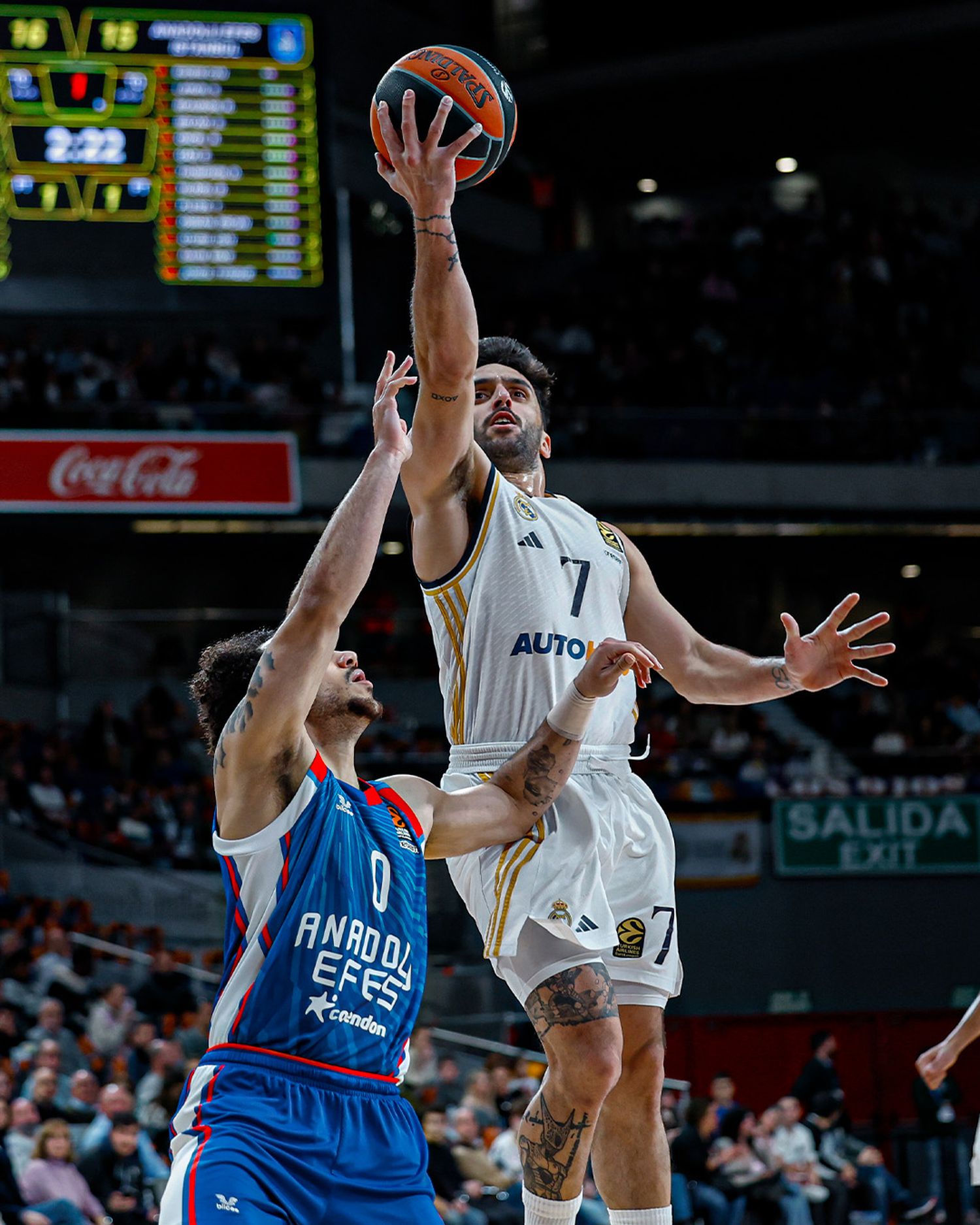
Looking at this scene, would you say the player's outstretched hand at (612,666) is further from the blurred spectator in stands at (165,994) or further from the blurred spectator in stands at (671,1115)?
the blurred spectator in stands at (165,994)

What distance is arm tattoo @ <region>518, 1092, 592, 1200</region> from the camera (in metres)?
4.63

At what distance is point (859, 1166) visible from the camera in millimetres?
15078

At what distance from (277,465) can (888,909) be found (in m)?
9.48

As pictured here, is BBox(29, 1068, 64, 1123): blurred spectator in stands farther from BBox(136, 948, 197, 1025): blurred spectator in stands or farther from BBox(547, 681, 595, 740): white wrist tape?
BBox(547, 681, 595, 740): white wrist tape

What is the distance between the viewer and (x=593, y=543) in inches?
209

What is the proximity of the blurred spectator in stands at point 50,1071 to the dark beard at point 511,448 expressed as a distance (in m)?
7.90

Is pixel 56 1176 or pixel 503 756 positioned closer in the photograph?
pixel 503 756

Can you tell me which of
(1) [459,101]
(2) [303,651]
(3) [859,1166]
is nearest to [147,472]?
(3) [859,1166]

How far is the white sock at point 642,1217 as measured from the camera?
15.5ft

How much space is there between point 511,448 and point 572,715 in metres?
1.08

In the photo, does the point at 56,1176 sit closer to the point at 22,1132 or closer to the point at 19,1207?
the point at 19,1207

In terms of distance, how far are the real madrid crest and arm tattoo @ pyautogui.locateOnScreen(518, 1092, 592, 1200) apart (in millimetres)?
514

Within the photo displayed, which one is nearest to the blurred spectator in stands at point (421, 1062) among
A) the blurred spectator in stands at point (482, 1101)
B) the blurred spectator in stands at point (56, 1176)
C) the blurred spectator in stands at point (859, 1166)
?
the blurred spectator in stands at point (482, 1101)

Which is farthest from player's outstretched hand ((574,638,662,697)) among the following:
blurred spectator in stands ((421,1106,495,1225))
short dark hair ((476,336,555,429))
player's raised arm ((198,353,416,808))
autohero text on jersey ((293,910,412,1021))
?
blurred spectator in stands ((421,1106,495,1225))
